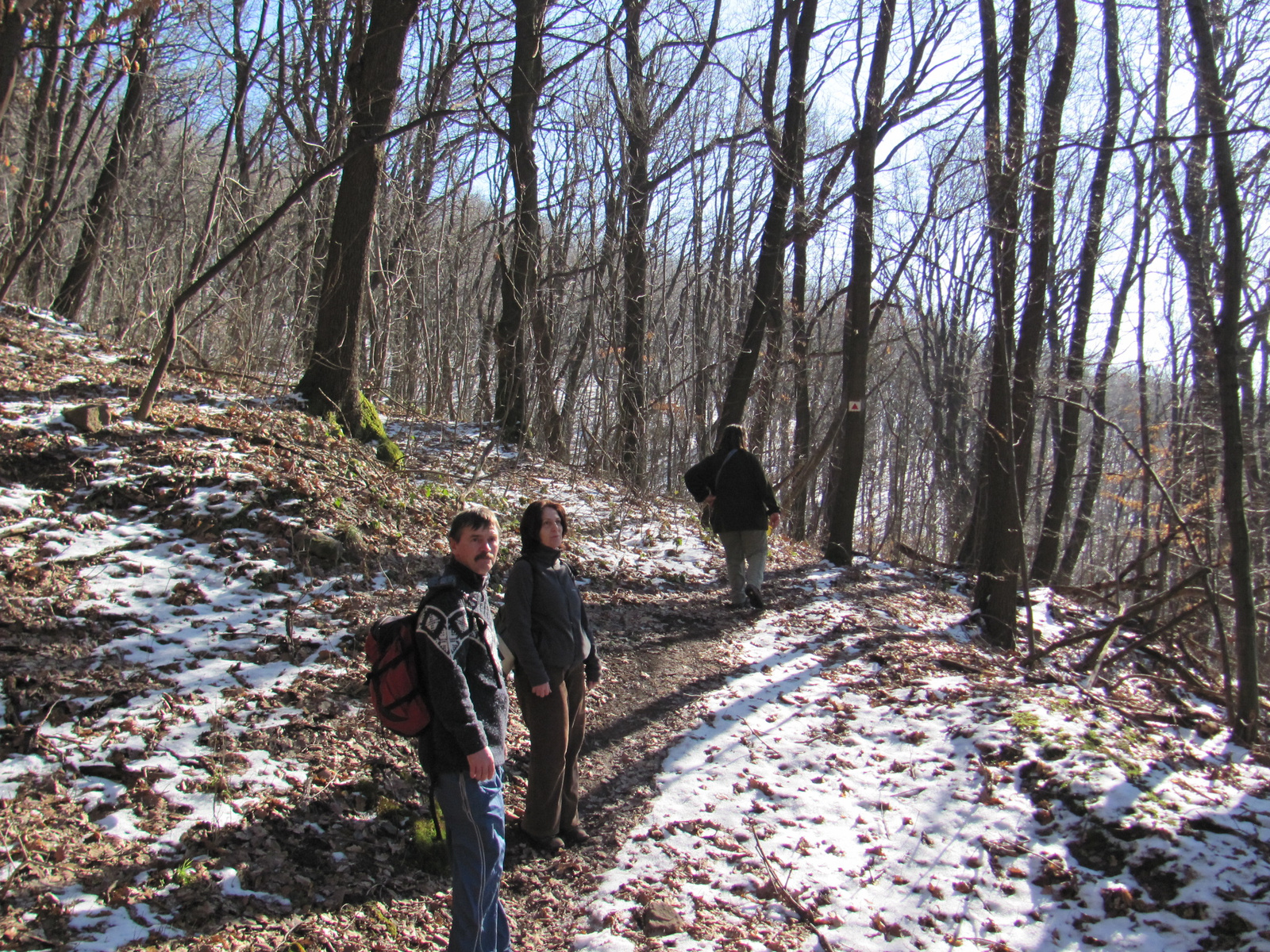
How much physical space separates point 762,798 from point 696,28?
44.0 feet

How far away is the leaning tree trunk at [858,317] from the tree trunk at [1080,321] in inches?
144

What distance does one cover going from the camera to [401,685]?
9.14 feet

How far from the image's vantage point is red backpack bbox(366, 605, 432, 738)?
2779mm

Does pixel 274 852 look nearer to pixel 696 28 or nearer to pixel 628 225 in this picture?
pixel 628 225

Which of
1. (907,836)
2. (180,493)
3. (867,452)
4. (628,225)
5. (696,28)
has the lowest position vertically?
(907,836)

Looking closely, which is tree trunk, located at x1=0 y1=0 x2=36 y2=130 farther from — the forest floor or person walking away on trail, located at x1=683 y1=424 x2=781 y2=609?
person walking away on trail, located at x1=683 y1=424 x2=781 y2=609

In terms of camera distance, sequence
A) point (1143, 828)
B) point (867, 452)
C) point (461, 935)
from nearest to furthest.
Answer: point (461, 935) < point (1143, 828) < point (867, 452)

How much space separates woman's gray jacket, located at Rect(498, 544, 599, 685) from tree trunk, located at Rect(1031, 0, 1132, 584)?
11025mm

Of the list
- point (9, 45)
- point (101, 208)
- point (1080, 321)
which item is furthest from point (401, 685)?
point (1080, 321)

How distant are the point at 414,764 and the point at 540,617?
4.41 feet

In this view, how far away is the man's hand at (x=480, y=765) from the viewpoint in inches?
106

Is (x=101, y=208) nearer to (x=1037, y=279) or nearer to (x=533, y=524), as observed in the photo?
(x=533, y=524)

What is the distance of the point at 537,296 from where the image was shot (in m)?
11.4

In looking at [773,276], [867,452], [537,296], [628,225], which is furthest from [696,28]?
[867,452]
